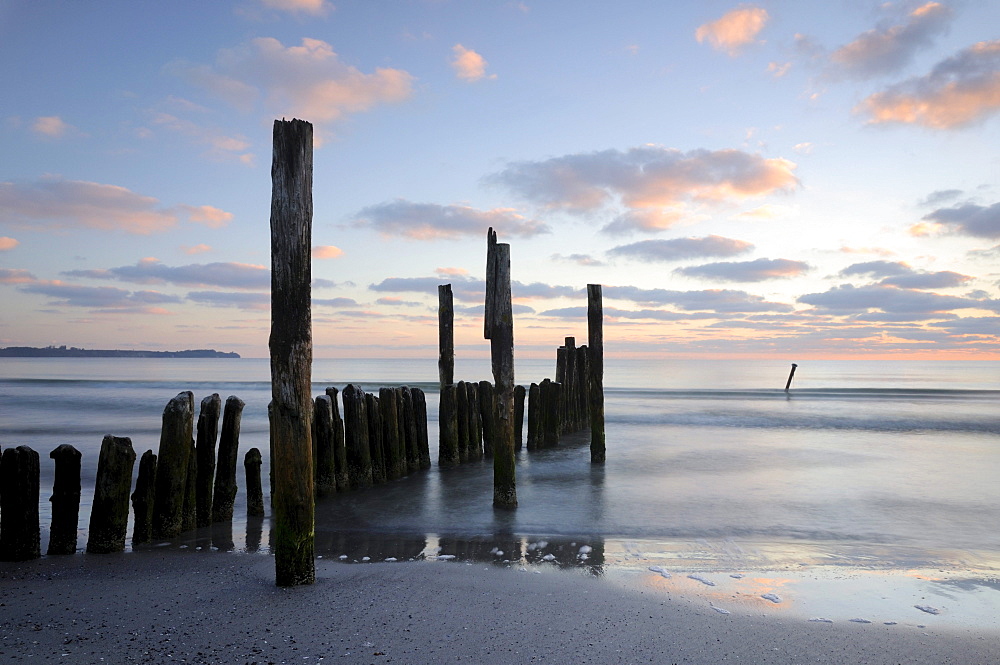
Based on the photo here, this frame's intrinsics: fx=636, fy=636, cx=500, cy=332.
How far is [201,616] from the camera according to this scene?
4.20 m

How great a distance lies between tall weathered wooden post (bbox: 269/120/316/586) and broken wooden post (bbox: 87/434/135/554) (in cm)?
195

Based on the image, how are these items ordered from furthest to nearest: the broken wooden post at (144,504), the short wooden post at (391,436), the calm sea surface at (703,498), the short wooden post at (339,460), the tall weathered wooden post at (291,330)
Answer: the short wooden post at (391,436)
the short wooden post at (339,460)
the calm sea surface at (703,498)
the broken wooden post at (144,504)
the tall weathered wooden post at (291,330)

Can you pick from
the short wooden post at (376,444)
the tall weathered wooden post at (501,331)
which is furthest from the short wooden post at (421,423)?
the tall weathered wooden post at (501,331)

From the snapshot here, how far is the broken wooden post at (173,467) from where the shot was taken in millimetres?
6172

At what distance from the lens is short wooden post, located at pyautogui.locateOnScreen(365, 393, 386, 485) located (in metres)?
9.51

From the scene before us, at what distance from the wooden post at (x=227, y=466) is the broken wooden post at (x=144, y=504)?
3.12ft

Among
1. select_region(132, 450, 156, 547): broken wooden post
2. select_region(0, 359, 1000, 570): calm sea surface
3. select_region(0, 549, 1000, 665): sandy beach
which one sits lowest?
select_region(0, 359, 1000, 570): calm sea surface

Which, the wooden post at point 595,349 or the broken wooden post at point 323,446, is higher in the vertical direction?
the wooden post at point 595,349

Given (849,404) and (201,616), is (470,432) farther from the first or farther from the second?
(849,404)

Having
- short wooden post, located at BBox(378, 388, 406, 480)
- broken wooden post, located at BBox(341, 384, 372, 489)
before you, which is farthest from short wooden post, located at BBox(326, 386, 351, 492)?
short wooden post, located at BBox(378, 388, 406, 480)

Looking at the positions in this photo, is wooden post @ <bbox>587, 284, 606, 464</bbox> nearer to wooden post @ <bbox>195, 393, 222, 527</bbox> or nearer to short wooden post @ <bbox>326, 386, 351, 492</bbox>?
short wooden post @ <bbox>326, 386, 351, 492</bbox>

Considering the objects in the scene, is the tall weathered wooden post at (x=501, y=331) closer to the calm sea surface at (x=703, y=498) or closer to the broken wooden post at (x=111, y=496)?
the calm sea surface at (x=703, y=498)

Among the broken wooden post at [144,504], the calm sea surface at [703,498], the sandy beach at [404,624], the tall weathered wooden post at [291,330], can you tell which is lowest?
the calm sea surface at [703,498]

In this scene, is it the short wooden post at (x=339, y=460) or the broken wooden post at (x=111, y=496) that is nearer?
the broken wooden post at (x=111, y=496)
